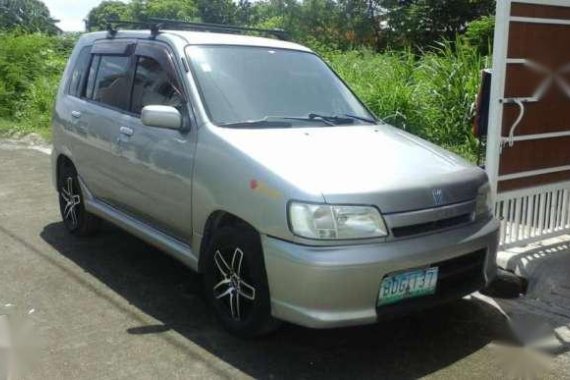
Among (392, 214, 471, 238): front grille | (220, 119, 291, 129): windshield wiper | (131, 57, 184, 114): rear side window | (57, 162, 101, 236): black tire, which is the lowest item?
(57, 162, 101, 236): black tire

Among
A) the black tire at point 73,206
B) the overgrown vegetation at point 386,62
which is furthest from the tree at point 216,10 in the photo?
the black tire at point 73,206

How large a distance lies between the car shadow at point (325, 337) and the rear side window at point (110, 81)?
139 cm

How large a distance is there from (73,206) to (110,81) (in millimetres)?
1348

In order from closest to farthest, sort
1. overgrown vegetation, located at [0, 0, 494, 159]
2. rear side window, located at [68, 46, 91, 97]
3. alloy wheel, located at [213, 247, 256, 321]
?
alloy wheel, located at [213, 247, 256, 321] < rear side window, located at [68, 46, 91, 97] < overgrown vegetation, located at [0, 0, 494, 159]

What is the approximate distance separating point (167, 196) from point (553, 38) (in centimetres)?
330

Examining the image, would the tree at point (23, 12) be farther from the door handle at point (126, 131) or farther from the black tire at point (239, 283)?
the black tire at point (239, 283)

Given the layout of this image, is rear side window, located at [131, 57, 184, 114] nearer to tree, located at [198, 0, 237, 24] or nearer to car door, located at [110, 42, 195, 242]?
car door, located at [110, 42, 195, 242]

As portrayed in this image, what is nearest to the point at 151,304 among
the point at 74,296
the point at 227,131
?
the point at 74,296

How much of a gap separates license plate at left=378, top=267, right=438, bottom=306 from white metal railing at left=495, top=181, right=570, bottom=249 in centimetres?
174

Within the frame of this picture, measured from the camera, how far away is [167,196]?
4.25 meters

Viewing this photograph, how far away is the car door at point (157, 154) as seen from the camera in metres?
4.10

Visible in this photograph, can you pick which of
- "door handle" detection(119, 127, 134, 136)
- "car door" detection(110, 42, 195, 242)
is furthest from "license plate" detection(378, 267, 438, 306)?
"door handle" detection(119, 127, 134, 136)

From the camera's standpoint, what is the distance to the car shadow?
138 inches

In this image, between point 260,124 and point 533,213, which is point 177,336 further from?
point 533,213
